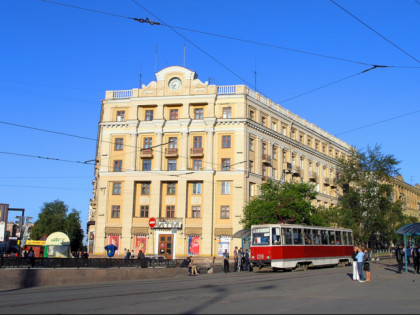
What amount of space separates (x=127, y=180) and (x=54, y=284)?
33.0 m

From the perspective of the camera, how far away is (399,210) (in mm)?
59875

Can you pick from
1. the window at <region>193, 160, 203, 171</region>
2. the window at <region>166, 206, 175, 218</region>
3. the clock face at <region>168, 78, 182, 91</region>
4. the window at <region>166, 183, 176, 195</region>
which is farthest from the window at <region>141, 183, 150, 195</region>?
the clock face at <region>168, 78, 182, 91</region>

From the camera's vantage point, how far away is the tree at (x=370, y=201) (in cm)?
5909

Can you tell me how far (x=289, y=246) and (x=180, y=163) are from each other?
2628 cm

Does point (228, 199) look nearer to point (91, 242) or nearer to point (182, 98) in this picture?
point (182, 98)

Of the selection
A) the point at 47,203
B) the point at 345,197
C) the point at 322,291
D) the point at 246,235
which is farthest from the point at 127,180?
the point at 47,203

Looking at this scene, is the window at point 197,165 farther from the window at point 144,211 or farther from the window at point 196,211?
the window at point 144,211

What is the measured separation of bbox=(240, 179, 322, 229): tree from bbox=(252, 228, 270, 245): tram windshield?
13.5 metres

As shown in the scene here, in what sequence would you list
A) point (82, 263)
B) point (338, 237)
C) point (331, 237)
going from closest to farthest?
point (82, 263) < point (331, 237) < point (338, 237)

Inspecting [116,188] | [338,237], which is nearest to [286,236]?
[338,237]

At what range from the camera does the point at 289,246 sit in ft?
98.9

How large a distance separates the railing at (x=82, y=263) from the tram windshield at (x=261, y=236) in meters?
4.90

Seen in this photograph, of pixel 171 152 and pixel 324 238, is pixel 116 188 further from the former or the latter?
pixel 324 238

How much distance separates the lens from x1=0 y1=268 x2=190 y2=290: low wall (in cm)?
2042
